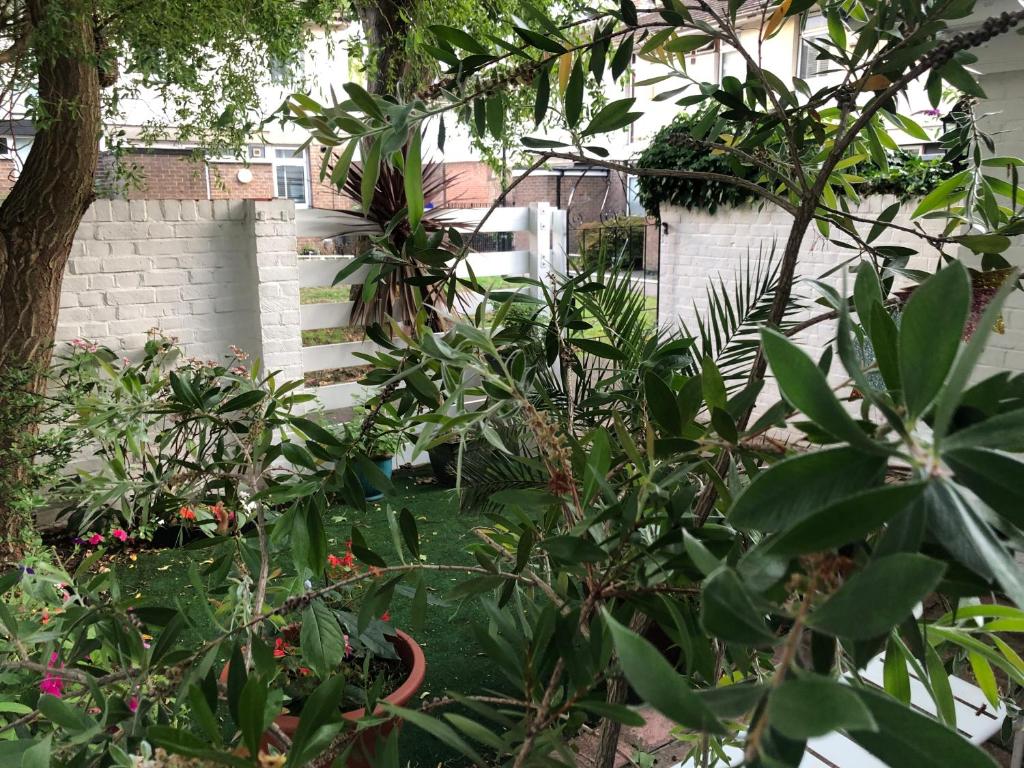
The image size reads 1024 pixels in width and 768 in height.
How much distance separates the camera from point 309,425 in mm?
830

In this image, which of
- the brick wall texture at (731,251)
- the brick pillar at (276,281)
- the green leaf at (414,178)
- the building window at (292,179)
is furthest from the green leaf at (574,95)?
the building window at (292,179)

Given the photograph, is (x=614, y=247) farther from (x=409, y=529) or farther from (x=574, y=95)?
(x=409, y=529)

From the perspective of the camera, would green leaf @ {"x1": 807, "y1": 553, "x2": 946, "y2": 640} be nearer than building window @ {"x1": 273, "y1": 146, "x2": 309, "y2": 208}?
Yes

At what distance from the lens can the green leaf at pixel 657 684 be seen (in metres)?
0.25

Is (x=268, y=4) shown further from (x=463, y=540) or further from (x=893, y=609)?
(x=893, y=609)

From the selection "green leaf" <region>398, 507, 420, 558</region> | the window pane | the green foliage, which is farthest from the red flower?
the window pane

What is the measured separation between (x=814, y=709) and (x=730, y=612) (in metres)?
0.04

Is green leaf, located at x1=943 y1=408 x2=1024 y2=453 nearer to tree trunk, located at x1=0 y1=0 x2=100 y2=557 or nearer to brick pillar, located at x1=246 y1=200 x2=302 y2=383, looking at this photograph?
tree trunk, located at x1=0 y1=0 x2=100 y2=557

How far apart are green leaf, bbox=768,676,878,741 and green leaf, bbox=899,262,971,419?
0.09m

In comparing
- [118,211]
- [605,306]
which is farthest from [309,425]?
[118,211]

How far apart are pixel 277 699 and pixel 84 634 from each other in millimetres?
272

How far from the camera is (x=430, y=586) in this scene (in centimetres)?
207

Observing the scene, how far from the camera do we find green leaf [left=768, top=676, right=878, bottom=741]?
0.21m

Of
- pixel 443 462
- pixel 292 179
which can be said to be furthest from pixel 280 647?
pixel 292 179
